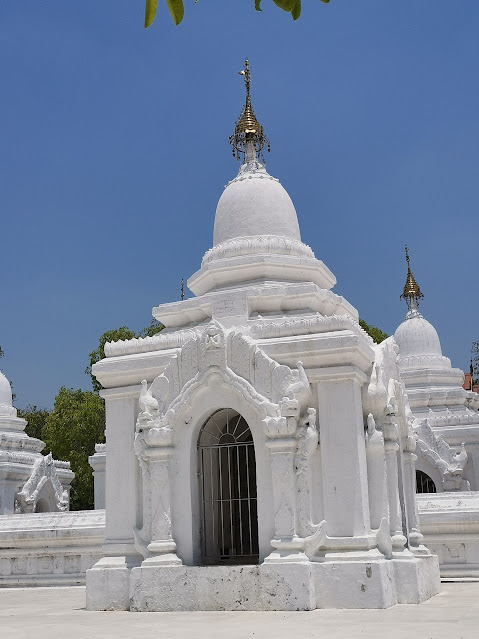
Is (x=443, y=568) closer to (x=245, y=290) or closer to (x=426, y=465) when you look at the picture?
(x=245, y=290)

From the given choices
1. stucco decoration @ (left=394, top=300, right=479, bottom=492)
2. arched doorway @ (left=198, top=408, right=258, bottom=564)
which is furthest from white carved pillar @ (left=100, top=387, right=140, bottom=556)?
stucco decoration @ (left=394, top=300, right=479, bottom=492)

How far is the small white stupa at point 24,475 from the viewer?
27.4 meters

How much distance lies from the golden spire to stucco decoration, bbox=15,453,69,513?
599 inches

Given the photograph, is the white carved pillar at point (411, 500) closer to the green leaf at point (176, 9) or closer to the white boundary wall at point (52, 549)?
the white boundary wall at point (52, 549)

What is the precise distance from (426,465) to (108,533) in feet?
53.2

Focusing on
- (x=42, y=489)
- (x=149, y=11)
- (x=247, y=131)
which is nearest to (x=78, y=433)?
(x=42, y=489)

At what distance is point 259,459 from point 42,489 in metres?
17.9

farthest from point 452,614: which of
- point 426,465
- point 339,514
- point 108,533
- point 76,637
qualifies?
point 426,465

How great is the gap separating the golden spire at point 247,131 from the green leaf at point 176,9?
14.2 metres

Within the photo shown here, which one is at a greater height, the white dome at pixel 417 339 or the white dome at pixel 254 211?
the white dome at pixel 417 339

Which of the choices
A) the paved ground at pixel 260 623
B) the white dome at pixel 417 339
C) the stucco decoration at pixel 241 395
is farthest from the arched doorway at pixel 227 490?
the white dome at pixel 417 339

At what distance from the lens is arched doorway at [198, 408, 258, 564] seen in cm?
1327

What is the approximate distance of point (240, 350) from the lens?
12.5m

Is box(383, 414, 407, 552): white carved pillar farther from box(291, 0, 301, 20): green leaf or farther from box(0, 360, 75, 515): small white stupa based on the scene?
box(0, 360, 75, 515): small white stupa
